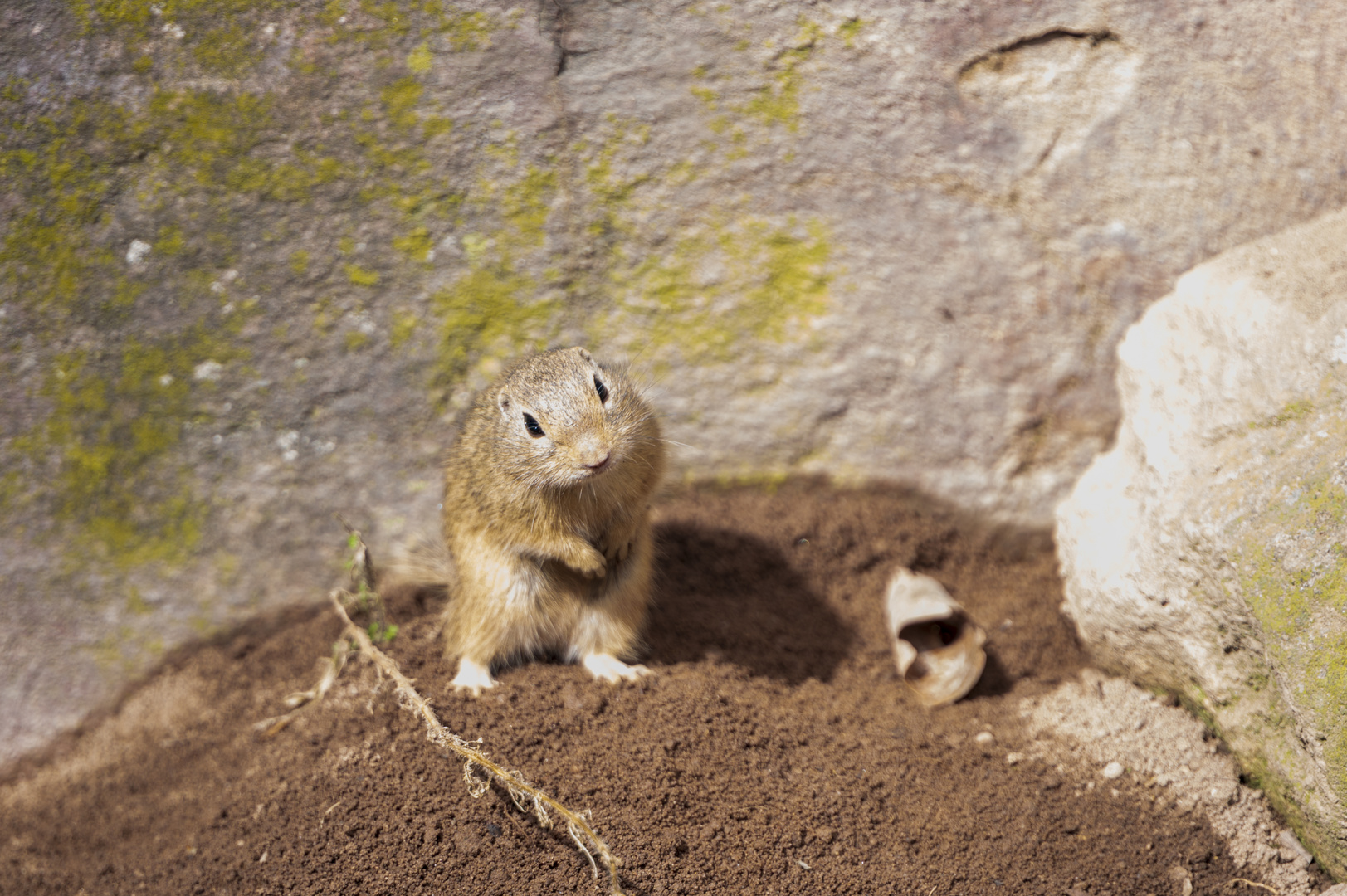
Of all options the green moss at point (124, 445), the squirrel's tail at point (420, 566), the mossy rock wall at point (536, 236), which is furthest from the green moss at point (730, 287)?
the green moss at point (124, 445)

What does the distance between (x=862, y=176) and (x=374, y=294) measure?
234cm

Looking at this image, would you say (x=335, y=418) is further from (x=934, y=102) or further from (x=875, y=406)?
(x=934, y=102)

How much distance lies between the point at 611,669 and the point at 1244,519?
2.50 m

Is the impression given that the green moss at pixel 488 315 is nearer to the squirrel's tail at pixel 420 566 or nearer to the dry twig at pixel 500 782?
the squirrel's tail at pixel 420 566

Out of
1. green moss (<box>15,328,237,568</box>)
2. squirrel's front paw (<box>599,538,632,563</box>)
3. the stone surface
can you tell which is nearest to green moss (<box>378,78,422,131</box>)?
green moss (<box>15,328,237,568</box>)

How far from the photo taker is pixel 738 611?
4.91m

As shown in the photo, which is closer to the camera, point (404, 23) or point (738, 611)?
point (404, 23)

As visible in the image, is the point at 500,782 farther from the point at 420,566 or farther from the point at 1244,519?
the point at 1244,519

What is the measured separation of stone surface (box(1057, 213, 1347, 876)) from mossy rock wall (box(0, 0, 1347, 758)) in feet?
1.29

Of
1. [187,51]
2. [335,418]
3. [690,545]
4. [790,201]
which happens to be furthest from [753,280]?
[187,51]

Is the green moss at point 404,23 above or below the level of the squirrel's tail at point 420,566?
above

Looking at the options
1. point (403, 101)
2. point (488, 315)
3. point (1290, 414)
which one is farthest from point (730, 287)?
point (1290, 414)

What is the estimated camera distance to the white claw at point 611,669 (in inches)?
167

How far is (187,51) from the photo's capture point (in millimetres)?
4285
